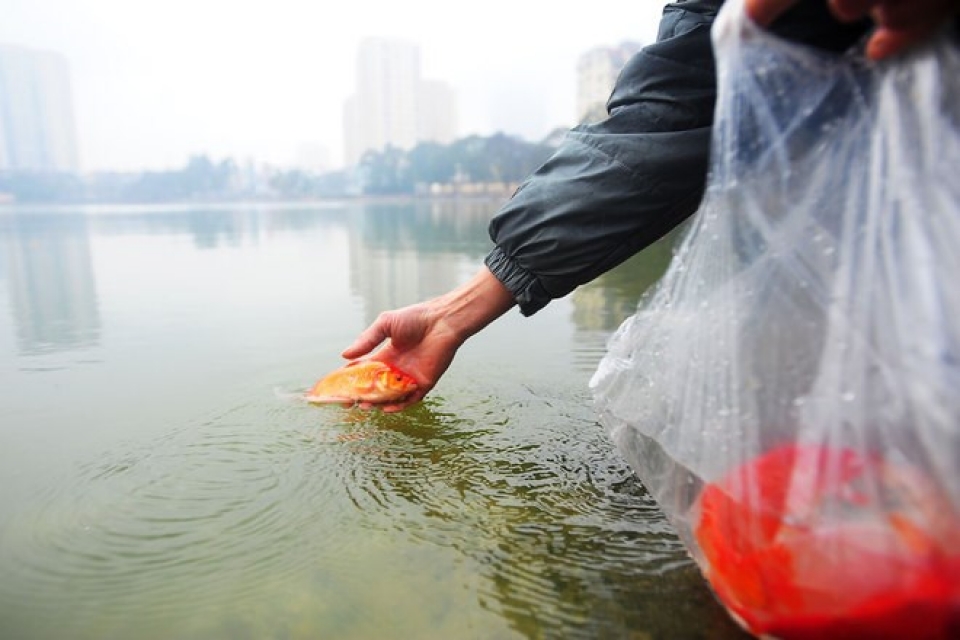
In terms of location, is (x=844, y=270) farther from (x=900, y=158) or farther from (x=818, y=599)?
(x=818, y=599)

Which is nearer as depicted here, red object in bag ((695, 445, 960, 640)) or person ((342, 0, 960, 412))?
red object in bag ((695, 445, 960, 640))

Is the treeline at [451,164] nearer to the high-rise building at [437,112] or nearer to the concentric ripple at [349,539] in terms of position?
the high-rise building at [437,112]

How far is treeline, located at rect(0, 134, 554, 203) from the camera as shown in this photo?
247 ft

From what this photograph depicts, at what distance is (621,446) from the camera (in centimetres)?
160

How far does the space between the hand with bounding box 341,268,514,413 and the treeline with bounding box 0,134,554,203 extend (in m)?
70.2

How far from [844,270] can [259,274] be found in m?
6.55

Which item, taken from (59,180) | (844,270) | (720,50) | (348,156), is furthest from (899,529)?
(348,156)

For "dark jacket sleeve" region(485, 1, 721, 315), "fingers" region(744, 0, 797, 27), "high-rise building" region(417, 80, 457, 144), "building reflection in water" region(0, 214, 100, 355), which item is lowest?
"building reflection in water" region(0, 214, 100, 355)

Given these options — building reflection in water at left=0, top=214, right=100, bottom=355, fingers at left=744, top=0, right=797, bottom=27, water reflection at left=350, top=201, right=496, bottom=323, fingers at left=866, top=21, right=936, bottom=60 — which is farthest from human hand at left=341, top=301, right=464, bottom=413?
building reflection in water at left=0, top=214, right=100, bottom=355

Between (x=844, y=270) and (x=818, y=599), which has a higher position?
(x=844, y=270)

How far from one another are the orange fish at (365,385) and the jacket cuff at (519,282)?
0.58 m

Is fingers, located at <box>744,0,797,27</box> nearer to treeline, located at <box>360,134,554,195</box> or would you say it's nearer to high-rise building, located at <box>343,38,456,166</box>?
treeline, located at <box>360,134,554,195</box>

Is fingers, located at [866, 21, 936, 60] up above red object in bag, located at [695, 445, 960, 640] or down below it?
above

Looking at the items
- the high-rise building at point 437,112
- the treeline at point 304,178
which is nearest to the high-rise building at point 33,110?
the treeline at point 304,178
